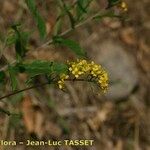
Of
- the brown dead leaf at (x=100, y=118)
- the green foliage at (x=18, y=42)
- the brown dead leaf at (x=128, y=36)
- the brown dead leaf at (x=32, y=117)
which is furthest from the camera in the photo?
the brown dead leaf at (x=128, y=36)

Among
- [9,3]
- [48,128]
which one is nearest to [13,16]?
[9,3]

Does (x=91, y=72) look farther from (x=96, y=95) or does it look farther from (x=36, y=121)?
(x=96, y=95)

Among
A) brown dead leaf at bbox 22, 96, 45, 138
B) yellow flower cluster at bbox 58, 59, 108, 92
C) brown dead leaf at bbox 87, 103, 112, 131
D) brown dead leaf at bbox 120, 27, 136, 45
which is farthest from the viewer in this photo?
brown dead leaf at bbox 120, 27, 136, 45

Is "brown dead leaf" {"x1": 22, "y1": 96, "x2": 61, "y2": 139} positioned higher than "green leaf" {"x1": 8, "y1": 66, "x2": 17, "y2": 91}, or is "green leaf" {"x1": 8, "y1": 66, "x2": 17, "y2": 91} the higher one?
"brown dead leaf" {"x1": 22, "y1": 96, "x2": 61, "y2": 139}

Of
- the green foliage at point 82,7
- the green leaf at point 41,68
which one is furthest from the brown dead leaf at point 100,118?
the green leaf at point 41,68

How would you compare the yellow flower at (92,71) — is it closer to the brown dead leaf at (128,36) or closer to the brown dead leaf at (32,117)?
the brown dead leaf at (32,117)

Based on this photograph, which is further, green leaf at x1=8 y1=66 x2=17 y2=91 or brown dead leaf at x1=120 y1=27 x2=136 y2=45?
brown dead leaf at x1=120 y1=27 x2=136 y2=45

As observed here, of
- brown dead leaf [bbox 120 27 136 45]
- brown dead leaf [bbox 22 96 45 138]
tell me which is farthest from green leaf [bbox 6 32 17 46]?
brown dead leaf [bbox 120 27 136 45]

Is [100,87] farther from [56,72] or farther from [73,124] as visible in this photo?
[73,124]

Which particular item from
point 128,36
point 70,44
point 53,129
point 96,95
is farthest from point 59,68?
point 128,36

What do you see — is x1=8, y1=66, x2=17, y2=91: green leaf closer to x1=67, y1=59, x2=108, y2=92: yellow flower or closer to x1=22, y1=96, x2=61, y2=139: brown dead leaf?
x1=67, y1=59, x2=108, y2=92: yellow flower
